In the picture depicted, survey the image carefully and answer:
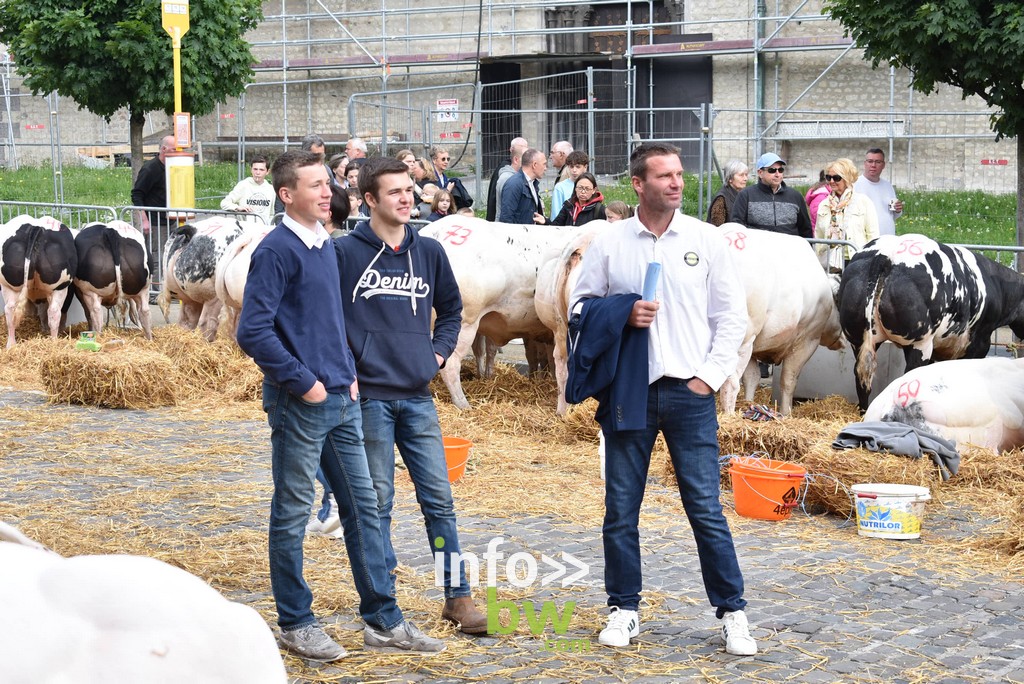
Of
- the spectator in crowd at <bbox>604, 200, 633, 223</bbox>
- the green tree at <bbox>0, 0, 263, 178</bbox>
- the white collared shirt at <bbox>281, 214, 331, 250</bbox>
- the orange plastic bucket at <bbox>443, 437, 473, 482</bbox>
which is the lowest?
the orange plastic bucket at <bbox>443, 437, 473, 482</bbox>

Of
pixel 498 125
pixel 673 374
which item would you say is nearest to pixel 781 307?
pixel 673 374

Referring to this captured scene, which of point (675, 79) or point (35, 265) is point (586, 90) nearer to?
point (675, 79)

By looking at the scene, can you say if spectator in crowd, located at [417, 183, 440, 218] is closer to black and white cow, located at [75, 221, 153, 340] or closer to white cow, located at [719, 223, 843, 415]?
black and white cow, located at [75, 221, 153, 340]

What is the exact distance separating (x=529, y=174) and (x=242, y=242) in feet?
8.85

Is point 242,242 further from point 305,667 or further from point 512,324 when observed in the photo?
point 305,667

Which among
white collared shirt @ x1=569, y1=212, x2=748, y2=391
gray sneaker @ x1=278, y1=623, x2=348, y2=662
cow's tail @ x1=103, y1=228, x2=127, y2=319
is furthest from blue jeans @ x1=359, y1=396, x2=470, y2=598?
cow's tail @ x1=103, y1=228, x2=127, y2=319

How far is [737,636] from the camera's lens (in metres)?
4.79

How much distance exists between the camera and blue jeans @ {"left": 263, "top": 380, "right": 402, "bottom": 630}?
4699mm

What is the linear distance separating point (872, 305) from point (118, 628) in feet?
26.7

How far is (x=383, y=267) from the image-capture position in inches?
201

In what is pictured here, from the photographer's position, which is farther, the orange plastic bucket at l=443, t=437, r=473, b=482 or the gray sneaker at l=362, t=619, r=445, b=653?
the orange plastic bucket at l=443, t=437, r=473, b=482

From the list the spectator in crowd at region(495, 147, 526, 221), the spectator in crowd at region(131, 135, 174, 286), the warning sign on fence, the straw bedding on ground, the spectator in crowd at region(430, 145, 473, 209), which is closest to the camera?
the straw bedding on ground

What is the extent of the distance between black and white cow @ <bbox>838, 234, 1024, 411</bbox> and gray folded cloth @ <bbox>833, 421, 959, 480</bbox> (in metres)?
1.55

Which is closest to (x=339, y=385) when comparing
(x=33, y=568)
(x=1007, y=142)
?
(x=33, y=568)
